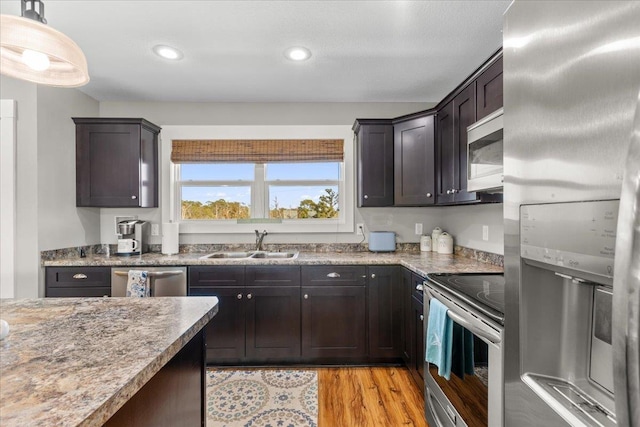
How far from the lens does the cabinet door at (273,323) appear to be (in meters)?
2.67

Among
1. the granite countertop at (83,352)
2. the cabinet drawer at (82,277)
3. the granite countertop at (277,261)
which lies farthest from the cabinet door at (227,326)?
the granite countertop at (83,352)

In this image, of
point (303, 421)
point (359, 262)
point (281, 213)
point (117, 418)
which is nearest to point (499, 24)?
point (359, 262)

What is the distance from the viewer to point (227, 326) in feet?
8.73

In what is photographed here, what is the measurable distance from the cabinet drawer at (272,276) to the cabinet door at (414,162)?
1.19m

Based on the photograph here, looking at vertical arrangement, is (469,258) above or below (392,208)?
below

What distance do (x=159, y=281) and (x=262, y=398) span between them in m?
1.24

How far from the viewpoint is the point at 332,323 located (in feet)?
8.82

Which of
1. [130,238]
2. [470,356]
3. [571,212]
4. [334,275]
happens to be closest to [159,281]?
[130,238]

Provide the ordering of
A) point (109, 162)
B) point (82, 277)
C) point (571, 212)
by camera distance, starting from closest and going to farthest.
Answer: point (571, 212)
point (82, 277)
point (109, 162)

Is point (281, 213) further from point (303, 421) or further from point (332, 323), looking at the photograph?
point (303, 421)

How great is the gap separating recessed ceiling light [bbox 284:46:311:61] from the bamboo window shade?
38.6 inches

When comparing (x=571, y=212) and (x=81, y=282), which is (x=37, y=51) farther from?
(x=81, y=282)

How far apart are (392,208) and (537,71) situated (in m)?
2.56

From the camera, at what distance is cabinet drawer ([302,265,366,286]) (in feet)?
8.82
